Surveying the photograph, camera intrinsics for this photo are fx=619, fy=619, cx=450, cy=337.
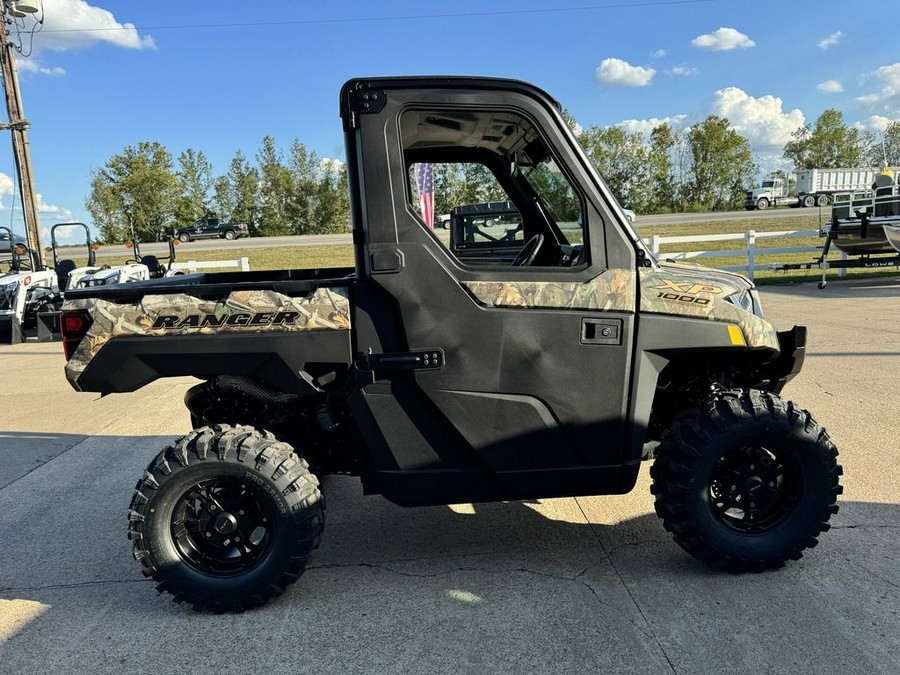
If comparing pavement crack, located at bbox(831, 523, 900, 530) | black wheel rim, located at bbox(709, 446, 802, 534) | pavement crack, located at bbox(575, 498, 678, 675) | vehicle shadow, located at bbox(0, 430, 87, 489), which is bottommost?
pavement crack, located at bbox(831, 523, 900, 530)

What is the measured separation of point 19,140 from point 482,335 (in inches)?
674

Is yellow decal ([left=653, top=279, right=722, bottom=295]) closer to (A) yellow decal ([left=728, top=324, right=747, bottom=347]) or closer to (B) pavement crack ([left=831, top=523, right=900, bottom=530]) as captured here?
(A) yellow decal ([left=728, top=324, right=747, bottom=347])

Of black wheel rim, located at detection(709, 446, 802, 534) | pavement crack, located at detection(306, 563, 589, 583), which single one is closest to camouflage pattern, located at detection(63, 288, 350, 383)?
pavement crack, located at detection(306, 563, 589, 583)

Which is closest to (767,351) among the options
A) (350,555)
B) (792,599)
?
(792,599)

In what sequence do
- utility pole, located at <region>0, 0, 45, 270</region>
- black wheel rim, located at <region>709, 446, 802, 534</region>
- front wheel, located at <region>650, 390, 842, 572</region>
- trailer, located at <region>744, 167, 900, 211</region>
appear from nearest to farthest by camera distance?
1. front wheel, located at <region>650, 390, 842, 572</region>
2. black wheel rim, located at <region>709, 446, 802, 534</region>
3. utility pole, located at <region>0, 0, 45, 270</region>
4. trailer, located at <region>744, 167, 900, 211</region>

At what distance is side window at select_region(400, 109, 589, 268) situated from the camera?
2783mm

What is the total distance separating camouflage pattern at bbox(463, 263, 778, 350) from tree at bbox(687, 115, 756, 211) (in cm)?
5182

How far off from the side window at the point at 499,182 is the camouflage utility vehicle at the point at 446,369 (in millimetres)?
38

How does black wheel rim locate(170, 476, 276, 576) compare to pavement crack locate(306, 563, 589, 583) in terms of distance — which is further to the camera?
pavement crack locate(306, 563, 589, 583)

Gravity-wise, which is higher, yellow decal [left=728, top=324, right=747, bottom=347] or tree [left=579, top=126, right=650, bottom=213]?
tree [left=579, top=126, right=650, bottom=213]

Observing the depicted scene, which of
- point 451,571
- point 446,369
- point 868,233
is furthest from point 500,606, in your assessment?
point 868,233

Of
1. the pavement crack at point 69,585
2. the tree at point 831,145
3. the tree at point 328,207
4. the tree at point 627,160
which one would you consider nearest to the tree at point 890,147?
the tree at point 831,145

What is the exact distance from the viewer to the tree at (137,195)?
45.2 metres

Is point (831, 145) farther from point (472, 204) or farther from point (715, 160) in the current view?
point (472, 204)
